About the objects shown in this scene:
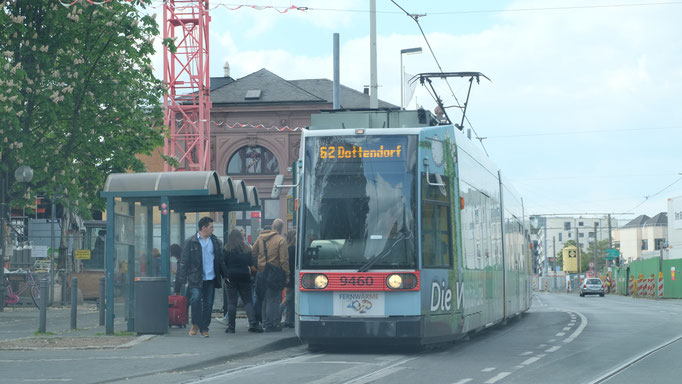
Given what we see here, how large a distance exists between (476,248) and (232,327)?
4102mm

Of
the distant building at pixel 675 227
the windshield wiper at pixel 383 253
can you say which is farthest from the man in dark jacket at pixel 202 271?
the distant building at pixel 675 227

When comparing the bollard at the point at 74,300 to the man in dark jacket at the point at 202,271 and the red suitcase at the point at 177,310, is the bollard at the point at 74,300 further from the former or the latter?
the man in dark jacket at the point at 202,271

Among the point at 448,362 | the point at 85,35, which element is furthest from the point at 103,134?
the point at 448,362

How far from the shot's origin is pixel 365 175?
1322cm

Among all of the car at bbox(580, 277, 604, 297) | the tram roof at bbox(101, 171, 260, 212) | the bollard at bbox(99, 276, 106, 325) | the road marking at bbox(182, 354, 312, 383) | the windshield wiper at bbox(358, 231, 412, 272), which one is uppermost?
the tram roof at bbox(101, 171, 260, 212)

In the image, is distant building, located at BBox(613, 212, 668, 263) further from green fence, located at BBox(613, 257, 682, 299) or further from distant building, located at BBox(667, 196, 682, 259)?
green fence, located at BBox(613, 257, 682, 299)

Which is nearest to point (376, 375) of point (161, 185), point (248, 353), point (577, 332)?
point (248, 353)

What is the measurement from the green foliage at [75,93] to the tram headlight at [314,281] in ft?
40.6

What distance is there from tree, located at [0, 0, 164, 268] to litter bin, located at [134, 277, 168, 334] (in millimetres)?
8981

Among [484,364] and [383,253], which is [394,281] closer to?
[383,253]

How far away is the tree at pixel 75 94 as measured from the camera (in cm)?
2435

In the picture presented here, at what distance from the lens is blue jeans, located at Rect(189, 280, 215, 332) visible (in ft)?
50.6

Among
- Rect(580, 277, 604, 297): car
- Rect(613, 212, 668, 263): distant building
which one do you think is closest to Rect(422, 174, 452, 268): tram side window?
Rect(580, 277, 604, 297): car

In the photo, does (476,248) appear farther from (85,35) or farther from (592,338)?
(85,35)
